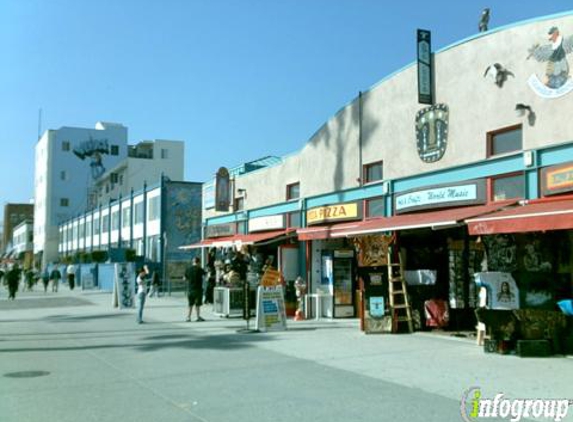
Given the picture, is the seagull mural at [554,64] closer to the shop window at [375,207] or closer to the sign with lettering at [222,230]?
the shop window at [375,207]

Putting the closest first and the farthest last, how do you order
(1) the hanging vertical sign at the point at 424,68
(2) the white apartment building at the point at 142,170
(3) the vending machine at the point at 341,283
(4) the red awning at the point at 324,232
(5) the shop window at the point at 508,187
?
(5) the shop window at the point at 508,187 < (1) the hanging vertical sign at the point at 424,68 < (4) the red awning at the point at 324,232 < (3) the vending machine at the point at 341,283 < (2) the white apartment building at the point at 142,170

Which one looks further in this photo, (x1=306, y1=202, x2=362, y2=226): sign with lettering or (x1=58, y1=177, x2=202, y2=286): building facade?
(x1=58, y1=177, x2=202, y2=286): building facade

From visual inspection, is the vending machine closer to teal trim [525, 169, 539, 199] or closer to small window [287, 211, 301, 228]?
small window [287, 211, 301, 228]

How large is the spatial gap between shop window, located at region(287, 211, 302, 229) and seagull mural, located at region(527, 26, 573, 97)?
10647 millimetres

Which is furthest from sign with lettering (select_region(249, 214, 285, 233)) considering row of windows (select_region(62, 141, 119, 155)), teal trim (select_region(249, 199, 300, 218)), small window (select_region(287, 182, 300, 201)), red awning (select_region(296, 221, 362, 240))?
row of windows (select_region(62, 141, 119, 155))

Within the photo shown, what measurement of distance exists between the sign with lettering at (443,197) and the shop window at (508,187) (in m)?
0.26

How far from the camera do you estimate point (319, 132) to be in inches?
854

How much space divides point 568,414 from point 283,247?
49.3 ft

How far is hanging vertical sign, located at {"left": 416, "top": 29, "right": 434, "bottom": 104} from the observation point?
16.2 meters

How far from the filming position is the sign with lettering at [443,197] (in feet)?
47.3

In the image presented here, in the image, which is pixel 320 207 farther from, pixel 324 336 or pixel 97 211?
pixel 97 211

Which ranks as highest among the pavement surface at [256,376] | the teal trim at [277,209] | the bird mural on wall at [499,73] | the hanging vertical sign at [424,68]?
the hanging vertical sign at [424,68]

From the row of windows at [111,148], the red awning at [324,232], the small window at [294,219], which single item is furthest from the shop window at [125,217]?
the row of windows at [111,148]

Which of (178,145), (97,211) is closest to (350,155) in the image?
(97,211)
